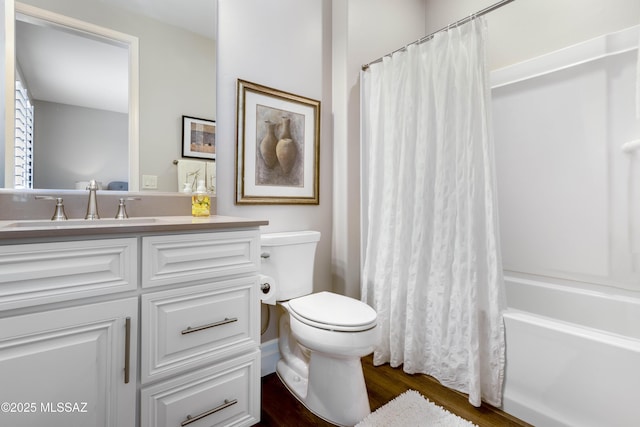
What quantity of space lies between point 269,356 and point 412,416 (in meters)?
0.85

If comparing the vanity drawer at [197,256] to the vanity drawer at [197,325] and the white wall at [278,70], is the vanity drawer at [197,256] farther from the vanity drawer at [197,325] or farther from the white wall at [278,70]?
the white wall at [278,70]

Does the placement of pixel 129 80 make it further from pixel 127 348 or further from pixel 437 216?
pixel 437 216

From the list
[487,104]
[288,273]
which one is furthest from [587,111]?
[288,273]

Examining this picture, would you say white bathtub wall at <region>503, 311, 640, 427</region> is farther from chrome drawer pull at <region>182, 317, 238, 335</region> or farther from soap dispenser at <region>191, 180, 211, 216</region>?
soap dispenser at <region>191, 180, 211, 216</region>

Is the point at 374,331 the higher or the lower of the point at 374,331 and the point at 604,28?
the lower

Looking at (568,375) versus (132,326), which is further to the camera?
(568,375)

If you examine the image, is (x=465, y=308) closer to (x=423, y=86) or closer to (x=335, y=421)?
(x=335, y=421)

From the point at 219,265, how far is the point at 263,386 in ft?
2.95

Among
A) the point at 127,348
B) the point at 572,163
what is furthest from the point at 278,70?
the point at 572,163

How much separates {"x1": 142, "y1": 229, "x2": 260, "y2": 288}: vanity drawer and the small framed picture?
0.60 m

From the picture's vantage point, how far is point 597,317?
1698 millimetres

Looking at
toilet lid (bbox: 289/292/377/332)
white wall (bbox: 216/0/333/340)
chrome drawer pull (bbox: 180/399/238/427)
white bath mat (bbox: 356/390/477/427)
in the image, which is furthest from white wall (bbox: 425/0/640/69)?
chrome drawer pull (bbox: 180/399/238/427)

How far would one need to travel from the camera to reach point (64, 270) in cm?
87

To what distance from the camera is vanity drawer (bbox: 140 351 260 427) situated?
104 cm
